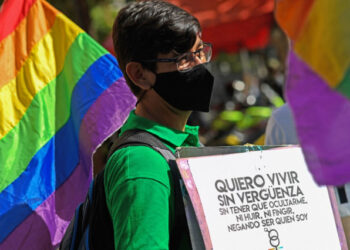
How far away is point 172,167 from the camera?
2.11 meters

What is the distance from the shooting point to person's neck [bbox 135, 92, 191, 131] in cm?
233

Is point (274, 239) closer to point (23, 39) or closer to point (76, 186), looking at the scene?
point (76, 186)

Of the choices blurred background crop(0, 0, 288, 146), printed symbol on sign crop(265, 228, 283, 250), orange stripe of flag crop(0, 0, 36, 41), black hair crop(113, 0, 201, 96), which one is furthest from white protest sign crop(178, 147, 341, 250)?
blurred background crop(0, 0, 288, 146)

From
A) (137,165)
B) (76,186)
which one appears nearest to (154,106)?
(137,165)

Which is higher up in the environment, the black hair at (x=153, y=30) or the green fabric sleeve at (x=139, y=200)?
the black hair at (x=153, y=30)

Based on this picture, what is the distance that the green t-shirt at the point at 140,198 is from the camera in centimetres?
191

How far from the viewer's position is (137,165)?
1.99m

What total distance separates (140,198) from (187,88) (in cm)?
58

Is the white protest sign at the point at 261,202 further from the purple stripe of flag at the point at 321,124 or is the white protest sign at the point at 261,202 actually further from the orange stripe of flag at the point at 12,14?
the orange stripe of flag at the point at 12,14

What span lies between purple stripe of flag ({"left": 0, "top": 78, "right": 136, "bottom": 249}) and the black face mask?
0.76m

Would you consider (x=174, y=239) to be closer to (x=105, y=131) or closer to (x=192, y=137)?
(x=192, y=137)

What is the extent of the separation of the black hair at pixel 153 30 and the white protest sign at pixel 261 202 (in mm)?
396

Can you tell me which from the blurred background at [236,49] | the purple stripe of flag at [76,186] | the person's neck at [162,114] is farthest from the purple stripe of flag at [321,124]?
the blurred background at [236,49]

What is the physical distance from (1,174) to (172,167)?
1.18 m
